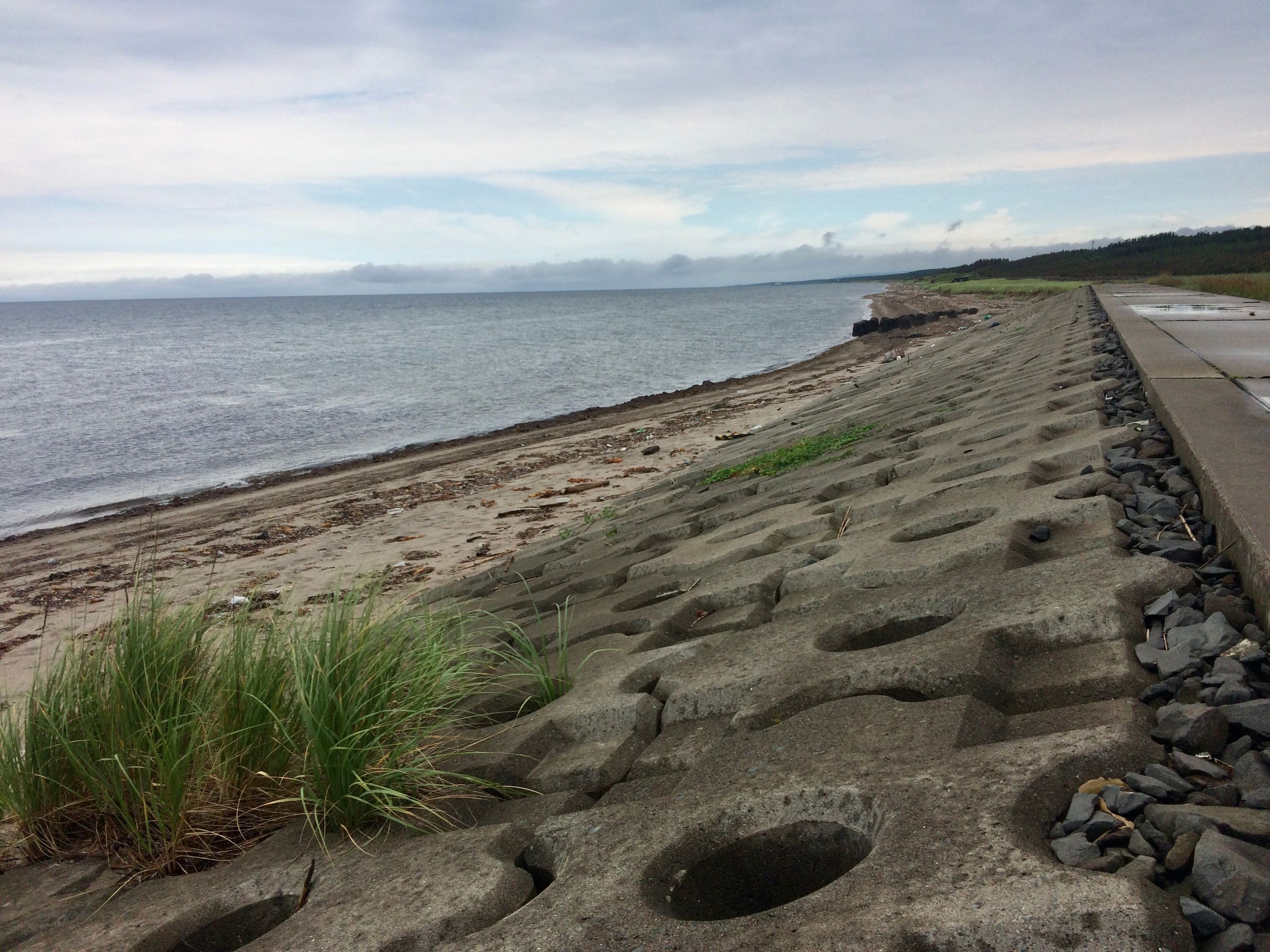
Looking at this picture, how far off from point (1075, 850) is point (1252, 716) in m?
0.60

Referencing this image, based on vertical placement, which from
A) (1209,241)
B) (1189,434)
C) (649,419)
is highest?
(1209,241)

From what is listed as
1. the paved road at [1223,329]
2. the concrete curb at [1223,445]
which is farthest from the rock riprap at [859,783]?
the paved road at [1223,329]

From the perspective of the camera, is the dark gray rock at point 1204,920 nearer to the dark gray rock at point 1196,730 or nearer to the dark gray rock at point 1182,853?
the dark gray rock at point 1182,853

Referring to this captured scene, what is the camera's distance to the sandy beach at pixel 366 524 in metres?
8.84

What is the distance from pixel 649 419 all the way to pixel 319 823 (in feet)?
56.5

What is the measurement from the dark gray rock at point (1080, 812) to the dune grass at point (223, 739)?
1657mm

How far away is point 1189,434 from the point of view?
12.7ft

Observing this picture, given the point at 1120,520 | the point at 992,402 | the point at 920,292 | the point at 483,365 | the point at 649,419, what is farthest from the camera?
the point at 920,292

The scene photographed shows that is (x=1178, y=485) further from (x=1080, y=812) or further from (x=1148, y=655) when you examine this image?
(x=1080, y=812)

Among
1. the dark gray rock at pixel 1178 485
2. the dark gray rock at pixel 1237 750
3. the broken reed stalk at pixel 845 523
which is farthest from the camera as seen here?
the broken reed stalk at pixel 845 523

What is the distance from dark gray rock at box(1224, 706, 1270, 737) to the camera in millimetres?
1877

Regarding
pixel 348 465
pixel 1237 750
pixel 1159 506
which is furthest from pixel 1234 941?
pixel 348 465

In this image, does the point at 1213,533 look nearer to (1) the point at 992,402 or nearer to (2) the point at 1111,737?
(2) the point at 1111,737

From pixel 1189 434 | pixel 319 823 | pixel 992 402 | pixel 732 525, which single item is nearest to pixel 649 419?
pixel 992 402
